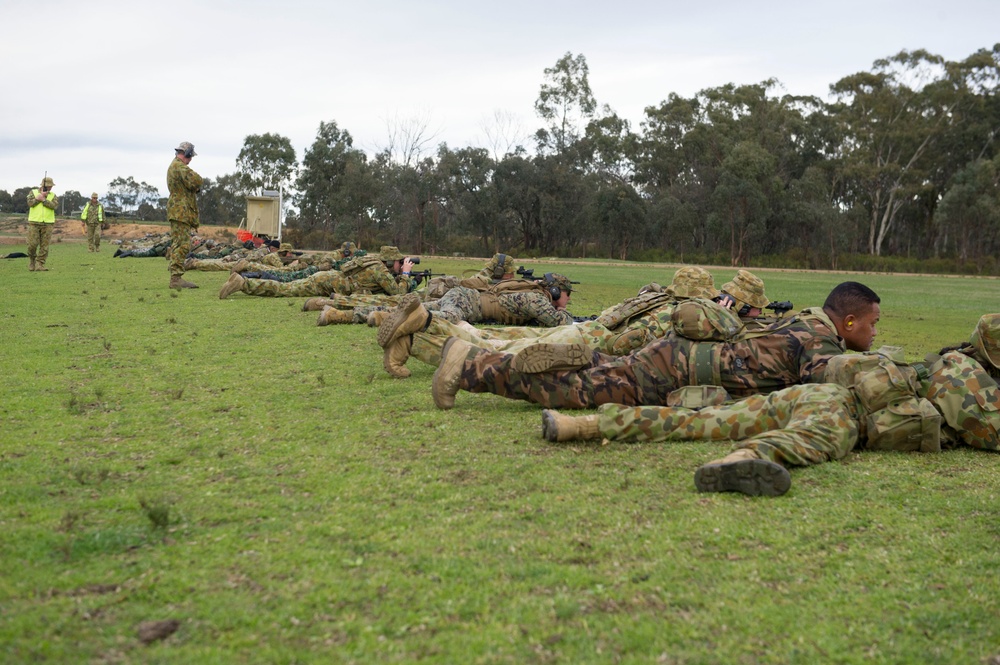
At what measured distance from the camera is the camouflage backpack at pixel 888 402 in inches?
200

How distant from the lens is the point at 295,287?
15352 mm

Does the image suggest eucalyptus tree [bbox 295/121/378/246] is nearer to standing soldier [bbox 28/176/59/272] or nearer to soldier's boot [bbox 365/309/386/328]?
standing soldier [bbox 28/176/59/272]

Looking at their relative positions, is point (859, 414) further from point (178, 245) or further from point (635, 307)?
point (178, 245)

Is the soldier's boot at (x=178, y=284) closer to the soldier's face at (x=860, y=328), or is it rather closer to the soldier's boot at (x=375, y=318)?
the soldier's boot at (x=375, y=318)

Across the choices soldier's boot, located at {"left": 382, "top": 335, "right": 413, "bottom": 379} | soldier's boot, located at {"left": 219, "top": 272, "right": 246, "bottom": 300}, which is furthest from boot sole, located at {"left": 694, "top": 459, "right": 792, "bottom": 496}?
soldier's boot, located at {"left": 219, "top": 272, "right": 246, "bottom": 300}

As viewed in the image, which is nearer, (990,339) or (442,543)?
(442,543)

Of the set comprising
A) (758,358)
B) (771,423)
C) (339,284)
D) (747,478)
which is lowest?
(747,478)

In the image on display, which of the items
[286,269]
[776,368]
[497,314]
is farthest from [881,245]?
[776,368]

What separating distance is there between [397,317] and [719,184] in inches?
1983

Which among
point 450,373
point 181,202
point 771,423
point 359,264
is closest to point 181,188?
point 181,202

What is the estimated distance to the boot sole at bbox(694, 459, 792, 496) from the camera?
13.9 feet

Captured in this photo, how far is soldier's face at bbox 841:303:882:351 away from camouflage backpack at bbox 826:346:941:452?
0.53m

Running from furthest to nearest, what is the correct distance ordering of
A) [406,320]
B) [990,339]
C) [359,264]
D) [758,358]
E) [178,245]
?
[178,245] < [359,264] < [406,320] < [758,358] < [990,339]

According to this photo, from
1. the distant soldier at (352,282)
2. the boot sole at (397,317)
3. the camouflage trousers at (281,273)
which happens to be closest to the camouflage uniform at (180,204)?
the camouflage trousers at (281,273)
